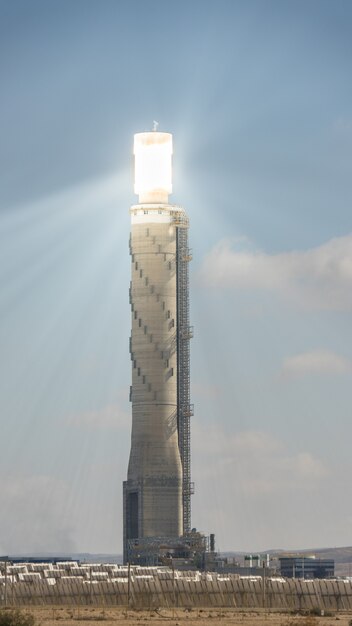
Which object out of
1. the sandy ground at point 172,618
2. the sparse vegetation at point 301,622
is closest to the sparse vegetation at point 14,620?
the sandy ground at point 172,618

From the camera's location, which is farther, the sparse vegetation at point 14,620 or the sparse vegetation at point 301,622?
the sparse vegetation at point 301,622

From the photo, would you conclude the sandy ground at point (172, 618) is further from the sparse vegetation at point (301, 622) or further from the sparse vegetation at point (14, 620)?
the sparse vegetation at point (14, 620)

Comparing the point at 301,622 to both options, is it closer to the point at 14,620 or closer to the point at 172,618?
the point at 172,618

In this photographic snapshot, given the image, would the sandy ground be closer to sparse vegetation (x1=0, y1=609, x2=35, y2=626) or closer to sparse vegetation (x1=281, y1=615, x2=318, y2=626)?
sparse vegetation (x1=281, y1=615, x2=318, y2=626)

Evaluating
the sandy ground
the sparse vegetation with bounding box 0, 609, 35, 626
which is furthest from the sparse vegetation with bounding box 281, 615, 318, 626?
the sparse vegetation with bounding box 0, 609, 35, 626

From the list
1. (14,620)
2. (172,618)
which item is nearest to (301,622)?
(172,618)

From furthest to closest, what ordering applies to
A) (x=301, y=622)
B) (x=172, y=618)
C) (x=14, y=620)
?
(x=172, y=618), (x=301, y=622), (x=14, y=620)

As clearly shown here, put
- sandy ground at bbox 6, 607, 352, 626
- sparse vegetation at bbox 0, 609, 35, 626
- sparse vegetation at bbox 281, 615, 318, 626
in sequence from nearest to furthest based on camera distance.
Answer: sparse vegetation at bbox 0, 609, 35, 626 < sparse vegetation at bbox 281, 615, 318, 626 < sandy ground at bbox 6, 607, 352, 626

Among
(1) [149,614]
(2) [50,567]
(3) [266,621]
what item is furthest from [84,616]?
(2) [50,567]

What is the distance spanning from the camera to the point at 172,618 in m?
124

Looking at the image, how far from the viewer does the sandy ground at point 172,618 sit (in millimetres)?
117206

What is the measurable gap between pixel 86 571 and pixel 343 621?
52916 millimetres

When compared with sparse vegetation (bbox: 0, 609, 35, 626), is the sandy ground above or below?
above

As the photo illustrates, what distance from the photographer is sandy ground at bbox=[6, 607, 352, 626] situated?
4614 inches
